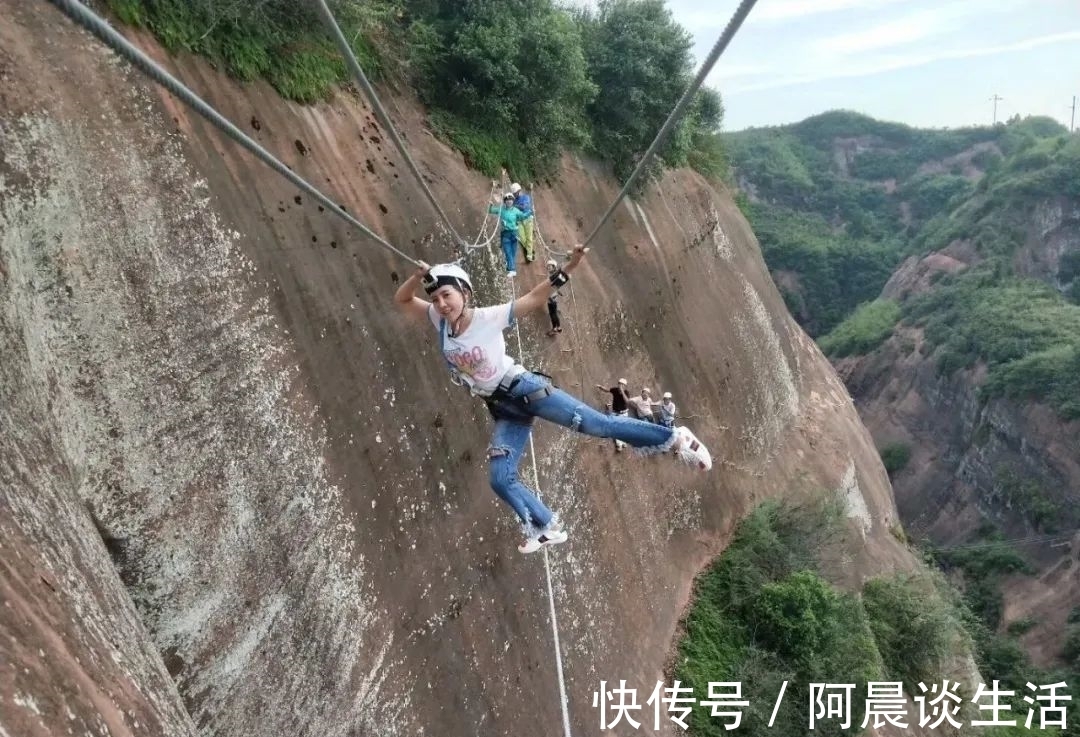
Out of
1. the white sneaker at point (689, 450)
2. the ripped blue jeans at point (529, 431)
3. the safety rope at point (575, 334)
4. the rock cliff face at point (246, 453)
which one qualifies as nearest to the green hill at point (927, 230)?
the safety rope at point (575, 334)

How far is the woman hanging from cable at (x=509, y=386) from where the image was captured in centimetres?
564

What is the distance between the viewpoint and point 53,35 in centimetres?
659

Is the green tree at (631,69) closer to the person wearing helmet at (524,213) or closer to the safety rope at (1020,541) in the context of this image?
the person wearing helmet at (524,213)

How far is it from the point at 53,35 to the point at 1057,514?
139 ft

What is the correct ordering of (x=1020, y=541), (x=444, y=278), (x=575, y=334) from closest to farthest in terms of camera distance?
(x=444, y=278) → (x=575, y=334) → (x=1020, y=541)

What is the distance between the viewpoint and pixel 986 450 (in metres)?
41.2

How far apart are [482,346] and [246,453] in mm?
2824

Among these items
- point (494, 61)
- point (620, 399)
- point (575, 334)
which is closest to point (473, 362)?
point (620, 399)

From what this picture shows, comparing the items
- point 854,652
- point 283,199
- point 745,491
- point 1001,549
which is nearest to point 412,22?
point 283,199

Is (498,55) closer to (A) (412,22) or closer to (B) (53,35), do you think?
(A) (412,22)

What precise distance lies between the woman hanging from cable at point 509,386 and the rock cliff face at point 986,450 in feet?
111

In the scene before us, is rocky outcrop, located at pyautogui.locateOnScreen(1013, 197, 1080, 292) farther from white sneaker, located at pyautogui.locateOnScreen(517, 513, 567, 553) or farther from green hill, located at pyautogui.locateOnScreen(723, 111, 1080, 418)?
white sneaker, located at pyautogui.locateOnScreen(517, 513, 567, 553)

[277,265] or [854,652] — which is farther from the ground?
[277,265]

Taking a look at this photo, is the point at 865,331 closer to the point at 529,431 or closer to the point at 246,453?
the point at 529,431
